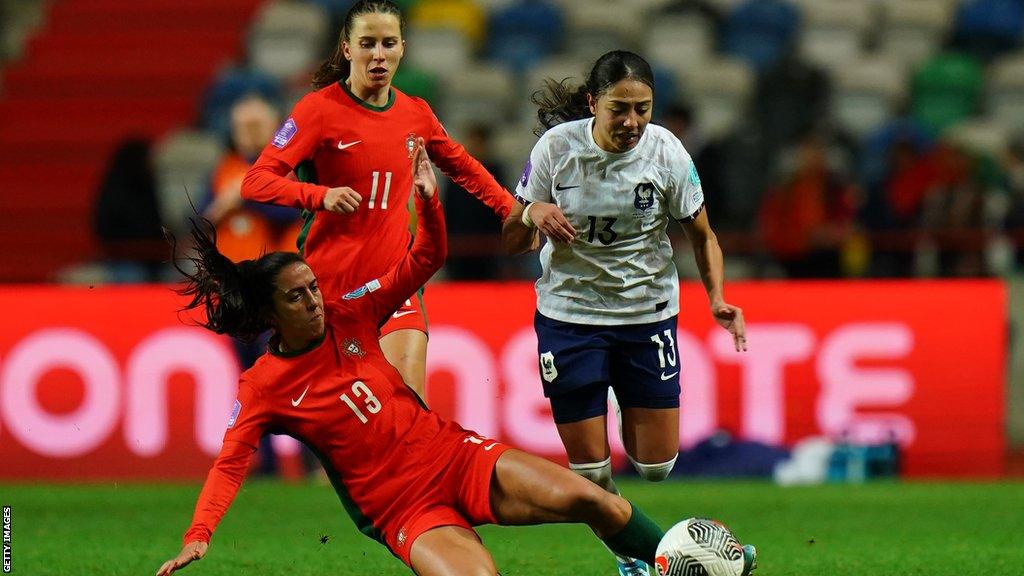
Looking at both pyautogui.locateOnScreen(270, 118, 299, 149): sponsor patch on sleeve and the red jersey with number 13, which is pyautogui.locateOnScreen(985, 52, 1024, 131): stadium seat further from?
the red jersey with number 13

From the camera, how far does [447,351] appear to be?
10469 millimetres

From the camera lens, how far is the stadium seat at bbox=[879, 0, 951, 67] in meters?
14.8

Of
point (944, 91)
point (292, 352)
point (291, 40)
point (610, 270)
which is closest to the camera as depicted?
point (292, 352)

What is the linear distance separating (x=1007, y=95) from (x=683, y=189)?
29.8 feet

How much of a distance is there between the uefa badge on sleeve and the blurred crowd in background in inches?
202

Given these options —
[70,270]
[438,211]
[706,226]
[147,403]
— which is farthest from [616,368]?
[70,270]

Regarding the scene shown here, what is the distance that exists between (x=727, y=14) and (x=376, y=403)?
10.3 metres

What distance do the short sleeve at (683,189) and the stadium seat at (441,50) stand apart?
8983mm

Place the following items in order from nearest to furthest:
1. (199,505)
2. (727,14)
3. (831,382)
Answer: (199,505) → (831,382) → (727,14)

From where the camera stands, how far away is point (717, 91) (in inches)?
556

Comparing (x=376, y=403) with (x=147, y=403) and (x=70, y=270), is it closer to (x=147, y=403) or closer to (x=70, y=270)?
(x=147, y=403)

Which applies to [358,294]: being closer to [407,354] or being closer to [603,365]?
[407,354]

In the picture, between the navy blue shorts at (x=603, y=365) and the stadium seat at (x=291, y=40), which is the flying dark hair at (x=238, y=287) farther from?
the stadium seat at (x=291, y=40)

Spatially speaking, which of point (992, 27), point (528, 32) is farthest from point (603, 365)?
point (992, 27)
